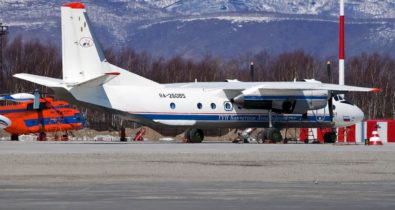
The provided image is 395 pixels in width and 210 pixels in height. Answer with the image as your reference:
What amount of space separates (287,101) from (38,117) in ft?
54.9

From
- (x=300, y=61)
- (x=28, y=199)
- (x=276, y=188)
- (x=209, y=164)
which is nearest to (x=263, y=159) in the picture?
(x=209, y=164)

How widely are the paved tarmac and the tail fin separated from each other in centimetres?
923

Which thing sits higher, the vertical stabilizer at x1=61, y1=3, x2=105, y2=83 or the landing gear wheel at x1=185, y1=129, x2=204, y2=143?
the vertical stabilizer at x1=61, y1=3, x2=105, y2=83

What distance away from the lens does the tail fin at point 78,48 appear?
204 feet

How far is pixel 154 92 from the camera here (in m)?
63.4

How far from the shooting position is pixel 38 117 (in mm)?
74812

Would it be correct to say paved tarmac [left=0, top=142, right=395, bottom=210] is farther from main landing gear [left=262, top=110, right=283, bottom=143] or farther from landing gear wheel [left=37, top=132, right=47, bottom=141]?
landing gear wheel [left=37, top=132, right=47, bottom=141]

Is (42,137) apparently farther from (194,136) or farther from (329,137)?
(329,137)

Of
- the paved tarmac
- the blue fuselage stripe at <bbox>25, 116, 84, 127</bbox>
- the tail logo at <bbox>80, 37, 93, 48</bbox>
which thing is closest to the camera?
the paved tarmac

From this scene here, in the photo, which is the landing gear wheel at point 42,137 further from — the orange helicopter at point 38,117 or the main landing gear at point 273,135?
the main landing gear at point 273,135

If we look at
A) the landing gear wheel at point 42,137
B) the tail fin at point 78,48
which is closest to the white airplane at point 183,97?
the tail fin at point 78,48

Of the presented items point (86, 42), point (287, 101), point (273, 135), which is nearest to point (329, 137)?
point (287, 101)

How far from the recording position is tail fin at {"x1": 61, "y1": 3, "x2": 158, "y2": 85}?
204ft

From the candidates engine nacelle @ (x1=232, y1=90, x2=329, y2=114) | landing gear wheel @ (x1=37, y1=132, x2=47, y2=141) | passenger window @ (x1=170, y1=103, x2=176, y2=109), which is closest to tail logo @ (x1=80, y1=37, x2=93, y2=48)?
passenger window @ (x1=170, y1=103, x2=176, y2=109)
